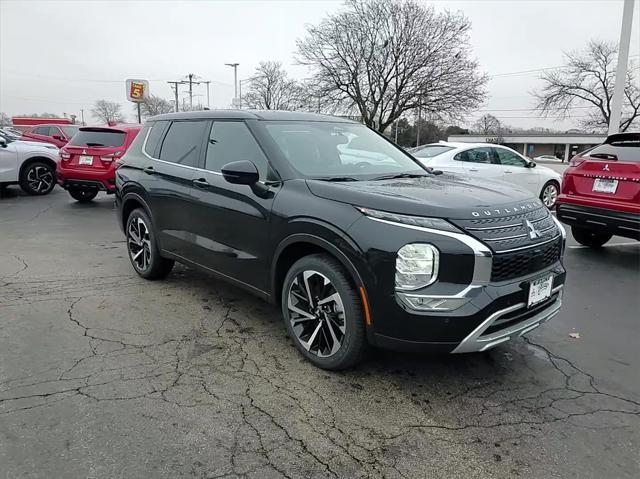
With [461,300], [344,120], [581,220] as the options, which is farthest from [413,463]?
[581,220]

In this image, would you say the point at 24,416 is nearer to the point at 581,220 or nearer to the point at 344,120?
the point at 344,120

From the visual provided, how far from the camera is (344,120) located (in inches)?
188

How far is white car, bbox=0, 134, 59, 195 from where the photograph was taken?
11383mm

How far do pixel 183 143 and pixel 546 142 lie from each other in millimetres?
81888

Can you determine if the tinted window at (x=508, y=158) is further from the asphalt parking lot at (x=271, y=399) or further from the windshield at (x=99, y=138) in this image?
the windshield at (x=99, y=138)

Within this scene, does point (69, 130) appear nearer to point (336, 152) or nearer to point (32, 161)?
point (32, 161)

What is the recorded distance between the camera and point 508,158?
36.8 ft

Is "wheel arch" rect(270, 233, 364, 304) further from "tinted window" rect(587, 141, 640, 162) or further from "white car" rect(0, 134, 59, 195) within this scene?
"white car" rect(0, 134, 59, 195)

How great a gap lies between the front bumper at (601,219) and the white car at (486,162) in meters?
3.33

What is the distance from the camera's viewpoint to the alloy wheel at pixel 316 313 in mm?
Result: 3229

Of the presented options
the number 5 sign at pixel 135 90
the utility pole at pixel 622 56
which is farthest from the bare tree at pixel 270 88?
the utility pole at pixel 622 56

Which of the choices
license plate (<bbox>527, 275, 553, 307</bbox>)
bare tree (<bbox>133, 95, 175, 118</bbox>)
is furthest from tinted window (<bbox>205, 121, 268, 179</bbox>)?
bare tree (<bbox>133, 95, 175, 118</bbox>)

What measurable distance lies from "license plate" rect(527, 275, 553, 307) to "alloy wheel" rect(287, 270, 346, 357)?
1.19 metres

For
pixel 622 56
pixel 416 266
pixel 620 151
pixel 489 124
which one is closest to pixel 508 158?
pixel 620 151
